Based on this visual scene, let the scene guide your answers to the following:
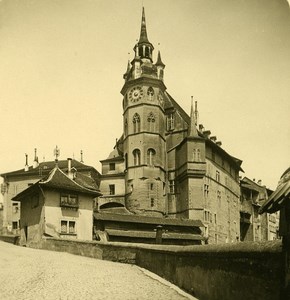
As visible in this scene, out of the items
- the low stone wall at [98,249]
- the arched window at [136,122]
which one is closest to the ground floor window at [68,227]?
the low stone wall at [98,249]

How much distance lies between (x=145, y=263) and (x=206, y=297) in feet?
33.5

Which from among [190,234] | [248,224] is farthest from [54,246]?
[248,224]

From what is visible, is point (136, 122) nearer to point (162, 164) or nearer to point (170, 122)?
point (170, 122)

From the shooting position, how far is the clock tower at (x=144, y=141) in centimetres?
5781

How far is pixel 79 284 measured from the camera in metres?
14.6

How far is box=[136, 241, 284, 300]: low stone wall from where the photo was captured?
7629mm

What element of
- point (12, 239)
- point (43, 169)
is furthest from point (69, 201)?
point (43, 169)

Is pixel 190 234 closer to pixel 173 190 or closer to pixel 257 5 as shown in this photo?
pixel 173 190

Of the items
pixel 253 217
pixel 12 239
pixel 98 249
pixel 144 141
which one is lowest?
pixel 12 239

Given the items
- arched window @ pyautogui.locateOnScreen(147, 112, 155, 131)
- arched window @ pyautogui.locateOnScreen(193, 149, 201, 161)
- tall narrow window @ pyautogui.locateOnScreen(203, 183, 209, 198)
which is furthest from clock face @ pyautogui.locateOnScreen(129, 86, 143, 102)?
tall narrow window @ pyautogui.locateOnScreen(203, 183, 209, 198)

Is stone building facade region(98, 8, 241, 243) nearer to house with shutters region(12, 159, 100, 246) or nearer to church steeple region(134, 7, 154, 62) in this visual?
church steeple region(134, 7, 154, 62)

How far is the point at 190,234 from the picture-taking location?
4841cm

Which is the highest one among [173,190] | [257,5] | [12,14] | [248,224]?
[12,14]

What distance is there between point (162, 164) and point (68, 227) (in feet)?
75.7
